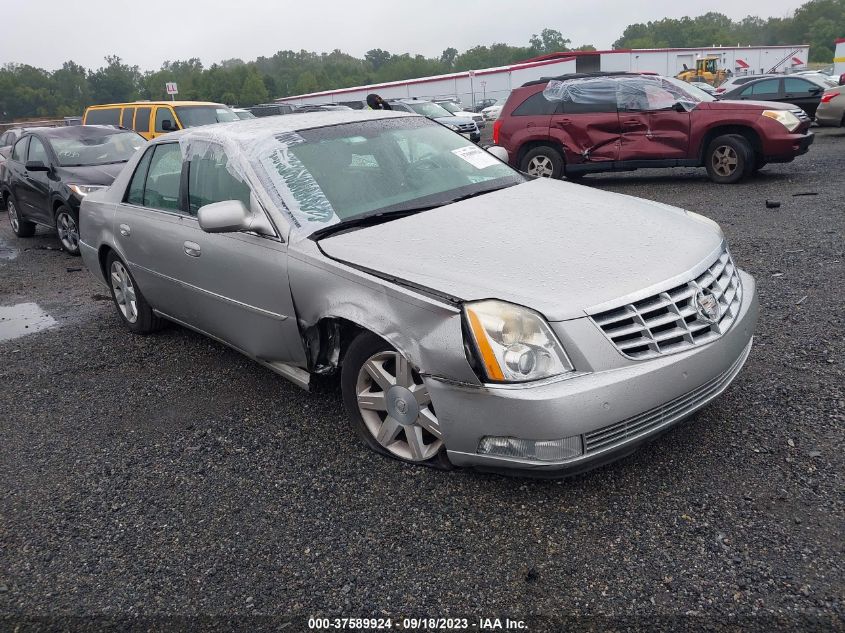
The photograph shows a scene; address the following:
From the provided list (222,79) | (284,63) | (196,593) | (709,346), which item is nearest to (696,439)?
(709,346)

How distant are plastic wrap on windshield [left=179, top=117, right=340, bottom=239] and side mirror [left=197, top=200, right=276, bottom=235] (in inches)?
4.7

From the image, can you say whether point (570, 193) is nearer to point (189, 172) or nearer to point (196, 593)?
point (189, 172)

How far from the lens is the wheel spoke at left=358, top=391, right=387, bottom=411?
3.21m

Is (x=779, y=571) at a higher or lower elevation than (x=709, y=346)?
lower

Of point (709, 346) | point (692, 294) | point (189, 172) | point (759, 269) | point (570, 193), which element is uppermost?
point (189, 172)

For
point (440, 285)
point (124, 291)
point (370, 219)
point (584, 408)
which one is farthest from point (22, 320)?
point (584, 408)

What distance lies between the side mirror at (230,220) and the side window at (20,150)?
27.3ft

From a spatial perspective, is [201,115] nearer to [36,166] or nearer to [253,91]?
[36,166]

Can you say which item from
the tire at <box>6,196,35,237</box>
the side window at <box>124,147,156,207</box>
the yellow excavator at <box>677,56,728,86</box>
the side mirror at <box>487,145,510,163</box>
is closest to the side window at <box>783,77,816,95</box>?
the side mirror at <box>487,145,510,163</box>

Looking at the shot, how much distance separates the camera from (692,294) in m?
→ 2.90

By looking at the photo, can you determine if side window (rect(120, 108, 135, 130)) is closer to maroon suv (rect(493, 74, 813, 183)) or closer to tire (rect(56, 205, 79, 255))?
tire (rect(56, 205, 79, 255))

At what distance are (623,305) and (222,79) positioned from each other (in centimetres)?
11756

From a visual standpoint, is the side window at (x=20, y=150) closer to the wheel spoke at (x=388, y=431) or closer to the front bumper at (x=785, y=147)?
the wheel spoke at (x=388, y=431)

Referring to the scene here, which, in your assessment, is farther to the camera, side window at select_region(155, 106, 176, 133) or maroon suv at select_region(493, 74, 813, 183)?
side window at select_region(155, 106, 176, 133)
